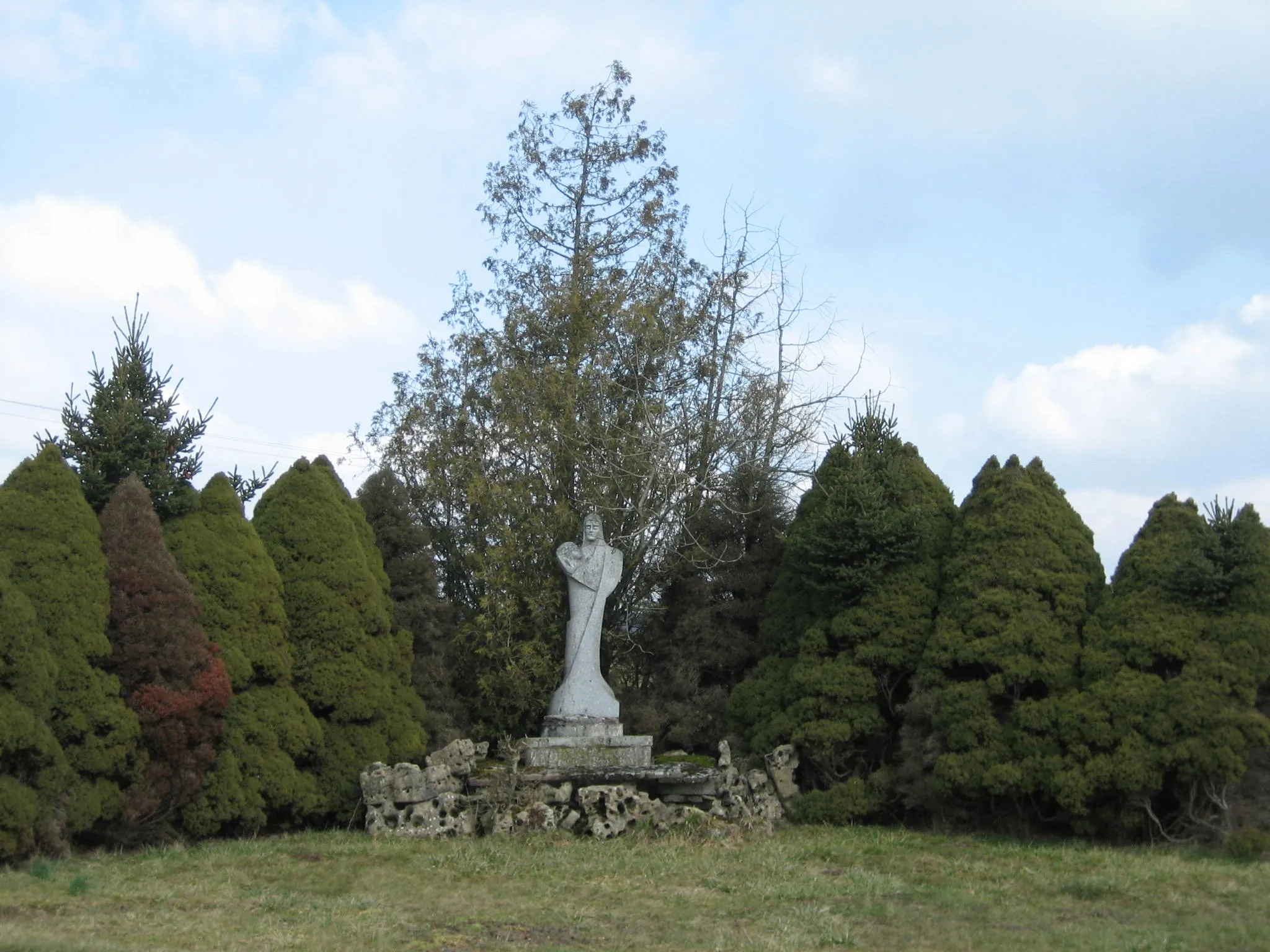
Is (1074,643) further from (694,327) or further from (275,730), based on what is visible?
(275,730)

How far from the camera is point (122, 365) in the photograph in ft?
38.8

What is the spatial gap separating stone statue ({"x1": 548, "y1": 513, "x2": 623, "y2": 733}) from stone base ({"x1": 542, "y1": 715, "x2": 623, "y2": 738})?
0.05 feet

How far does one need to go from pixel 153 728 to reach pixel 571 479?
21.2 feet

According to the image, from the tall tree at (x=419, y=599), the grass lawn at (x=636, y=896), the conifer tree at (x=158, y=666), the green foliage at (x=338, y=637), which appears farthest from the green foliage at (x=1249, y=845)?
the conifer tree at (x=158, y=666)

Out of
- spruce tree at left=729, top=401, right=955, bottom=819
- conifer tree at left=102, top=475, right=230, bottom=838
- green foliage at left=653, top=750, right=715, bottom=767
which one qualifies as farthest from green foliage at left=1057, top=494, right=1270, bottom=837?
conifer tree at left=102, top=475, right=230, bottom=838

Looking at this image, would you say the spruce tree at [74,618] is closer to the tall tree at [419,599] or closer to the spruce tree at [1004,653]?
the tall tree at [419,599]

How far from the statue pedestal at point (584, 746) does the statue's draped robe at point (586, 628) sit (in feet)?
0.38

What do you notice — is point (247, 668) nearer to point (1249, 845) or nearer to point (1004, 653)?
point (1004, 653)

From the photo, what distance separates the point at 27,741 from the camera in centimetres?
905

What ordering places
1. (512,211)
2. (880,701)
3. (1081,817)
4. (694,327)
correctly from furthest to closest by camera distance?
(512,211) → (694,327) → (880,701) → (1081,817)

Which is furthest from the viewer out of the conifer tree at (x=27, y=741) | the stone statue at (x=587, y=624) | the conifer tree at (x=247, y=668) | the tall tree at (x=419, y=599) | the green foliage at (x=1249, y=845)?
the tall tree at (x=419, y=599)

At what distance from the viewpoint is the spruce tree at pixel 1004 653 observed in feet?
36.7

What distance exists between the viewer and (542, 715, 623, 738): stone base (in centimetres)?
1220

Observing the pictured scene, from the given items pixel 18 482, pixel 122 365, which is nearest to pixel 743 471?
pixel 122 365
